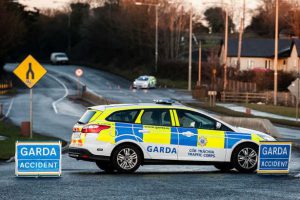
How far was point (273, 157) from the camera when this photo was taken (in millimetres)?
17484

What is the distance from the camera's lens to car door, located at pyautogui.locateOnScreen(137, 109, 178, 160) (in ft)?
57.5

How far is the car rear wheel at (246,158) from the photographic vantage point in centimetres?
1802

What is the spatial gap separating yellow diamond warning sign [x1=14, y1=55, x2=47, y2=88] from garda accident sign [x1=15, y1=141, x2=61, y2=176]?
1075cm

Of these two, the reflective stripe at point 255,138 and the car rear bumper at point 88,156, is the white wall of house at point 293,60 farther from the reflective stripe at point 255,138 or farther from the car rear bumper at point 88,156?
the car rear bumper at point 88,156

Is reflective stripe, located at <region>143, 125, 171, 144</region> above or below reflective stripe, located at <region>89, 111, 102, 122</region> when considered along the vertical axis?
below

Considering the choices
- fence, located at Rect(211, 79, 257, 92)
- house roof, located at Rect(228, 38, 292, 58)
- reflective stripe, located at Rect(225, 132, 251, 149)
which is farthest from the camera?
house roof, located at Rect(228, 38, 292, 58)

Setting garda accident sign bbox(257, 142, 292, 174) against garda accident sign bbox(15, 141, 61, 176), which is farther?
garda accident sign bbox(257, 142, 292, 174)

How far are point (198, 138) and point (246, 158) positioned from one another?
1235 millimetres

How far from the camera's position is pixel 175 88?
85.6 metres

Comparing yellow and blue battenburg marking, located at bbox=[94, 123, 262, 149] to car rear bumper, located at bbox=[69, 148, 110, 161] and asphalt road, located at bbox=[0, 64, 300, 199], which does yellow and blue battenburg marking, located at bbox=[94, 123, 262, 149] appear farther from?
asphalt road, located at bbox=[0, 64, 300, 199]

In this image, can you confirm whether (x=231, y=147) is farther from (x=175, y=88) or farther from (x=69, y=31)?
(x=69, y=31)

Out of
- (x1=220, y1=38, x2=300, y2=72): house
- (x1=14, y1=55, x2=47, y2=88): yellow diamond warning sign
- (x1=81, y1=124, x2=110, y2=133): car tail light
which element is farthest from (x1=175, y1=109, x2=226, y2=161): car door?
(x1=220, y1=38, x2=300, y2=72): house

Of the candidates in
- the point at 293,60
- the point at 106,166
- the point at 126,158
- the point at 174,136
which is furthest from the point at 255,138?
the point at 293,60

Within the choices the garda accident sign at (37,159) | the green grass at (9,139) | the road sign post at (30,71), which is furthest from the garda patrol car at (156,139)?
the road sign post at (30,71)
